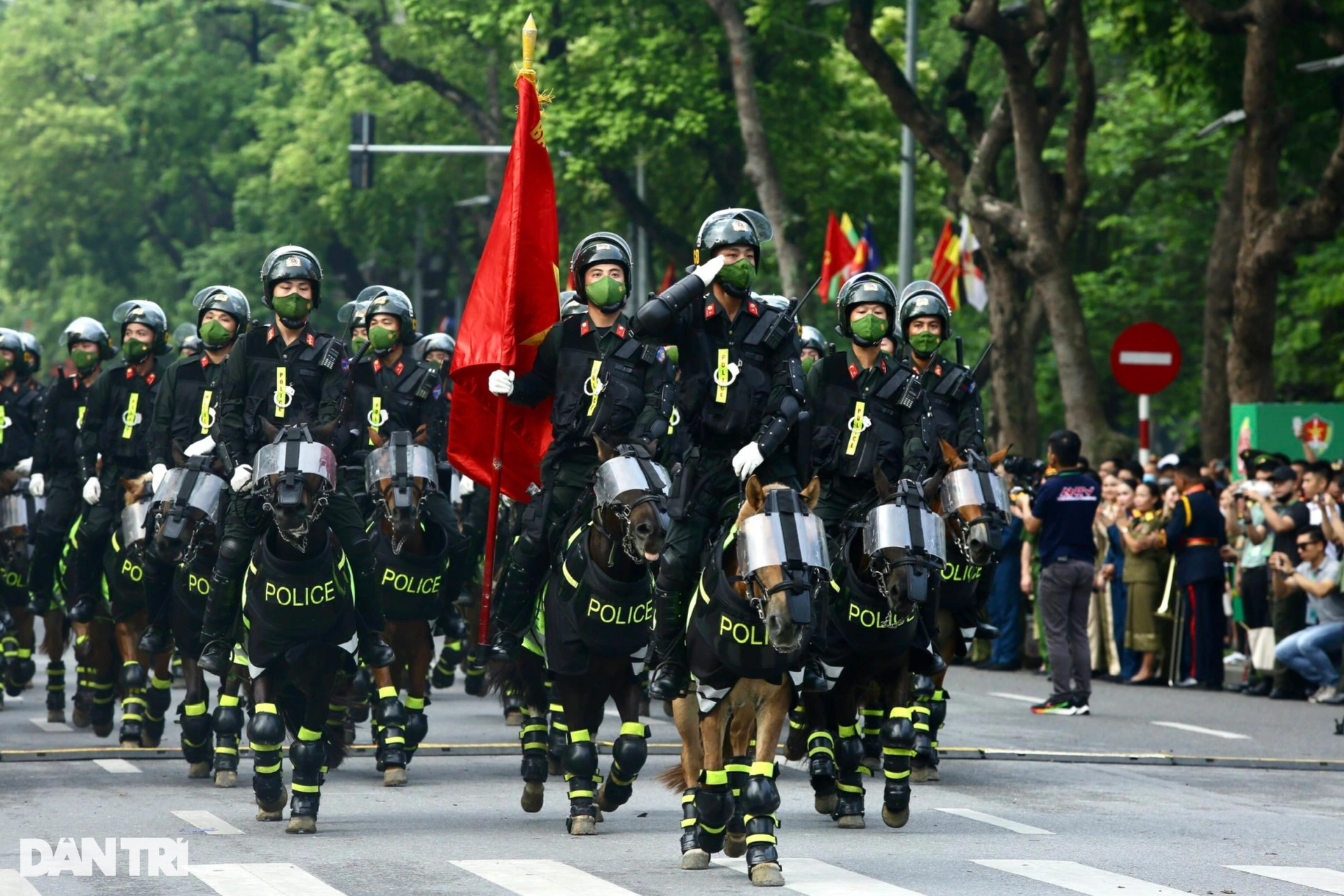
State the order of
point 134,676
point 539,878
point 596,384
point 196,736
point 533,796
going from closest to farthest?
point 539,878 < point 596,384 < point 533,796 < point 196,736 < point 134,676

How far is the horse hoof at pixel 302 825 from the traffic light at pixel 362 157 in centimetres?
2485

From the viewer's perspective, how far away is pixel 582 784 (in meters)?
10.7

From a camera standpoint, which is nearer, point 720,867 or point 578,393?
point 720,867

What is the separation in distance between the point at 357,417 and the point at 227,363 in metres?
1.45

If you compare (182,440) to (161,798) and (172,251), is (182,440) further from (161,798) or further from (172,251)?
(172,251)

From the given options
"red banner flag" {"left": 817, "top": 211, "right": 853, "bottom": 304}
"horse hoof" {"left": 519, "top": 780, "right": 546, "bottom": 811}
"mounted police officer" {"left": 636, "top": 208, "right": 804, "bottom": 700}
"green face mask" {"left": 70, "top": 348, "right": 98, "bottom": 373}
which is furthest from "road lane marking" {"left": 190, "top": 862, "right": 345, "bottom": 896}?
"red banner flag" {"left": 817, "top": 211, "right": 853, "bottom": 304}

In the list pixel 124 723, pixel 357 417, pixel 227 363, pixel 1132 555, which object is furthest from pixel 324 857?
pixel 1132 555

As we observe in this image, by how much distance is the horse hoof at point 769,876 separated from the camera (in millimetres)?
9039

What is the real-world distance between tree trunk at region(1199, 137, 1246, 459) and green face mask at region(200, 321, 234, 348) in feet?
57.9

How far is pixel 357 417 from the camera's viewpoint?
43.4 feet

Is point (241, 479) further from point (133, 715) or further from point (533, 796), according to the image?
point (133, 715)

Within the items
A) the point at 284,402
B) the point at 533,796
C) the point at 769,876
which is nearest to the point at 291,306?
the point at 284,402

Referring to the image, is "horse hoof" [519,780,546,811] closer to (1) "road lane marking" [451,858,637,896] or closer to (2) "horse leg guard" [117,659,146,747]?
(1) "road lane marking" [451,858,637,896]

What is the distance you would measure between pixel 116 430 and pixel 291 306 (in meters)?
3.33
